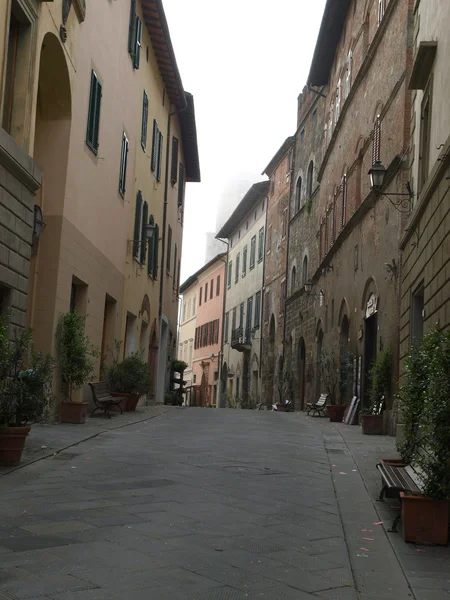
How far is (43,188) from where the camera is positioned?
1367 centimetres

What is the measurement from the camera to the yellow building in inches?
472

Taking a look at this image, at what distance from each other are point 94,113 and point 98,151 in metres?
0.86

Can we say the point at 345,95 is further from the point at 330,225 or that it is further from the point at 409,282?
the point at 409,282

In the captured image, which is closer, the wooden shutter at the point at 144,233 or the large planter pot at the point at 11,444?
the large planter pot at the point at 11,444

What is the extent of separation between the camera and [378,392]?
15586 mm

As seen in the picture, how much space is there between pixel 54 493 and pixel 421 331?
6.98 metres

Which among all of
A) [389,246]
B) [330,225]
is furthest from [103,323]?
[330,225]

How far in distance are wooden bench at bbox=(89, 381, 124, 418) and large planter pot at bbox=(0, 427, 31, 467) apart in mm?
6913

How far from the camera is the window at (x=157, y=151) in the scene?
77.8 ft

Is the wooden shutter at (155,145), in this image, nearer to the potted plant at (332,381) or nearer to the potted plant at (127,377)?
the potted plant at (332,381)

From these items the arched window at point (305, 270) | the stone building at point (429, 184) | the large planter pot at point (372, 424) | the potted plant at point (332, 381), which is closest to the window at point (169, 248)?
the arched window at point (305, 270)

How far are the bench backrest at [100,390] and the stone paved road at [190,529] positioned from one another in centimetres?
528

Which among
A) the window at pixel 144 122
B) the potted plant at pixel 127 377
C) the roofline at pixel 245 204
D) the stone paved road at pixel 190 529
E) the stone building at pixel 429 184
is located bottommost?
the stone paved road at pixel 190 529

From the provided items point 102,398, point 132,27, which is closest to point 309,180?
point 132,27
